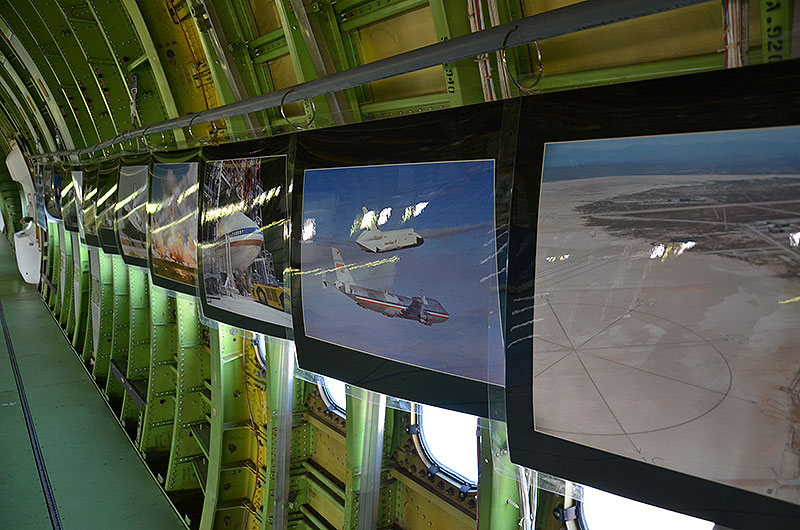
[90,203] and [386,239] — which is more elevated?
[90,203]

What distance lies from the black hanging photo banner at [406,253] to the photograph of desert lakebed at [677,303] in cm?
31

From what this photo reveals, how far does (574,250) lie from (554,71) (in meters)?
1.18

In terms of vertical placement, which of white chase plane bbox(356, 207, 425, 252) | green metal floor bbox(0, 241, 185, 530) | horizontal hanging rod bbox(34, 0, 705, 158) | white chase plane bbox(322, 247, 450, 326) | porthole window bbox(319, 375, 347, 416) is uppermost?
horizontal hanging rod bbox(34, 0, 705, 158)

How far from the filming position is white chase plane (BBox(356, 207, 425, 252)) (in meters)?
2.41

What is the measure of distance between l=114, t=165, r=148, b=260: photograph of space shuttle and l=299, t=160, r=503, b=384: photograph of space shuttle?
12.7 feet

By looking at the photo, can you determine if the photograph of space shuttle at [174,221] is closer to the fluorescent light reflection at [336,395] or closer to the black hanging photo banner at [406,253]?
the fluorescent light reflection at [336,395]

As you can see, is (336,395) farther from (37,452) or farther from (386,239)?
(37,452)

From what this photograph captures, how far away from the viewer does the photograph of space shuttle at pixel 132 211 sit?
6195 millimetres

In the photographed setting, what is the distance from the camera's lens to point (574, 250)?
1764 millimetres

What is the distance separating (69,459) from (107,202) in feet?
12.9

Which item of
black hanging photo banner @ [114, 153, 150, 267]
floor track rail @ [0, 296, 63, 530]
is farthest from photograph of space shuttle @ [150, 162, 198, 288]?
floor track rail @ [0, 296, 63, 530]

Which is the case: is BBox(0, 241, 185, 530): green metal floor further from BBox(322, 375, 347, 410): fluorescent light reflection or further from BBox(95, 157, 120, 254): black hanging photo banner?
BBox(322, 375, 347, 410): fluorescent light reflection

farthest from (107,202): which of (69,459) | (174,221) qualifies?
(69,459)

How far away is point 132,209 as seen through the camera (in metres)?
6.45
